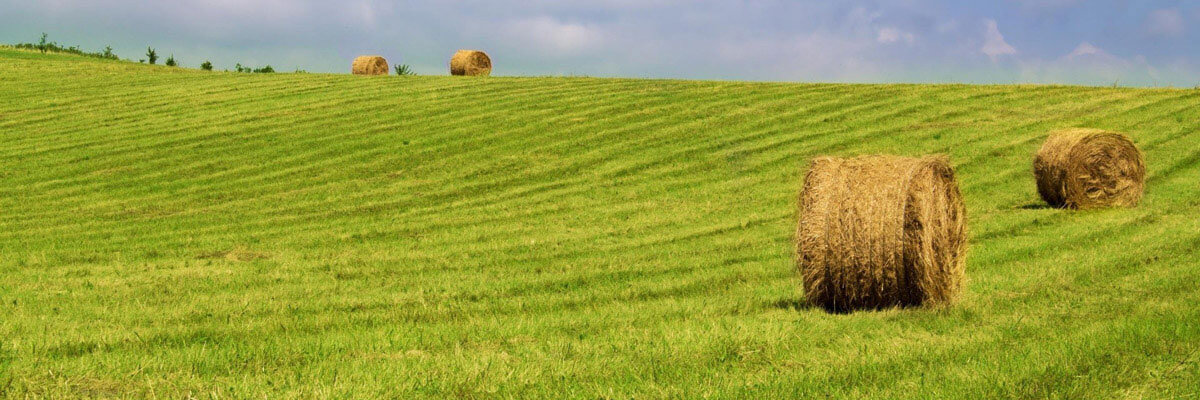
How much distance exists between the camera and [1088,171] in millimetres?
17188

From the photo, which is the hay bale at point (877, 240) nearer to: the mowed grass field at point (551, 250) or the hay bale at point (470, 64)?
the mowed grass field at point (551, 250)

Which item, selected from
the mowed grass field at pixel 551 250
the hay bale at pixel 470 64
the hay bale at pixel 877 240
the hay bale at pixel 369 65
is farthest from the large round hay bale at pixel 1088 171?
the hay bale at pixel 369 65

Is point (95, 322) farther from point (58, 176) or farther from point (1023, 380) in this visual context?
point (58, 176)

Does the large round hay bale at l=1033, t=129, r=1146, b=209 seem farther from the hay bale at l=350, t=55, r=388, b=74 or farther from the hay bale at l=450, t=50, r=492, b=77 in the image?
the hay bale at l=350, t=55, r=388, b=74

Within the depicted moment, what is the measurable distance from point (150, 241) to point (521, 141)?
1201cm

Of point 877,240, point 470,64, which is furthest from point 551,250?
point 470,64

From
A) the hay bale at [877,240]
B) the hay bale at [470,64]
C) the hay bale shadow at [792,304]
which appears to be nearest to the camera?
the hay bale at [877,240]

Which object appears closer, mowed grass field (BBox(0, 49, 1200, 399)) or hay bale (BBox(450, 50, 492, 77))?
mowed grass field (BBox(0, 49, 1200, 399))

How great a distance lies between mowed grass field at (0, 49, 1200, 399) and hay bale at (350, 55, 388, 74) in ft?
30.9

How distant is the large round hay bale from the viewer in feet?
56.0

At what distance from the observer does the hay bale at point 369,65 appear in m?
45.5

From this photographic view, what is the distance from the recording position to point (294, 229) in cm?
1783

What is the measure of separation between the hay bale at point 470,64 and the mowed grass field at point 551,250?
6657 mm

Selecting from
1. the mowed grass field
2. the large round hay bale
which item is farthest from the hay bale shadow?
the large round hay bale
